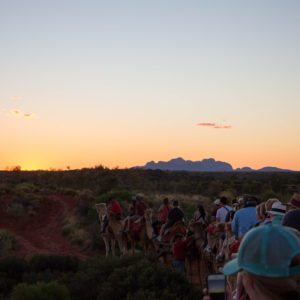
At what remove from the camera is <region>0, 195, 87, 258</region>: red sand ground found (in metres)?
30.3

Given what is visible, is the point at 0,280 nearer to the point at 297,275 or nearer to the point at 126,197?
the point at 297,275

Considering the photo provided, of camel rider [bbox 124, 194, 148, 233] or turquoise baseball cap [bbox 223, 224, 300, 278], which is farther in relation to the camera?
camel rider [bbox 124, 194, 148, 233]

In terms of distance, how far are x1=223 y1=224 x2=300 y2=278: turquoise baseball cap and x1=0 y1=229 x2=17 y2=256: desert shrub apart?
82.4ft

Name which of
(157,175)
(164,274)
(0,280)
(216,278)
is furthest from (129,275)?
(157,175)

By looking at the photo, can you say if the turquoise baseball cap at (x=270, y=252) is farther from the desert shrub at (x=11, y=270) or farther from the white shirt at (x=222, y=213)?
the desert shrub at (x=11, y=270)

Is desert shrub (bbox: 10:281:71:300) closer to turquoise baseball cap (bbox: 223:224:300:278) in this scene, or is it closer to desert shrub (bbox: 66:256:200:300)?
desert shrub (bbox: 66:256:200:300)

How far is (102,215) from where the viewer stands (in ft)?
79.7

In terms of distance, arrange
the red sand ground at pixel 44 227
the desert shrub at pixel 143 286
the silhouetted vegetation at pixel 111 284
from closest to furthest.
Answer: the desert shrub at pixel 143 286 < the silhouetted vegetation at pixel 111 284 < the red sand ground at pixel 44 227

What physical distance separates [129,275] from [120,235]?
Answer: 32.4 feet

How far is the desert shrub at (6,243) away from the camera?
27825mm

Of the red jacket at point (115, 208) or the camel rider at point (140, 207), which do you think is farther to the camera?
the red jacket at point (115, 208)

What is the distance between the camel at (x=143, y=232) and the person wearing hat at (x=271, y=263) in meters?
17.3

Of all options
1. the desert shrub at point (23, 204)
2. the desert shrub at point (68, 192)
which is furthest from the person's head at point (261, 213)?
the desert shrub at point (68, 192)

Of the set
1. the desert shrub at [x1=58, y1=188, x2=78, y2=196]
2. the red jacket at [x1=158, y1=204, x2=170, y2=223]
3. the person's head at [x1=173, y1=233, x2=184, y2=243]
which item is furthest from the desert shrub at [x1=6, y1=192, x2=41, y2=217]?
the person's head at [x1=173, y1=233, x2=184, y2=243]
